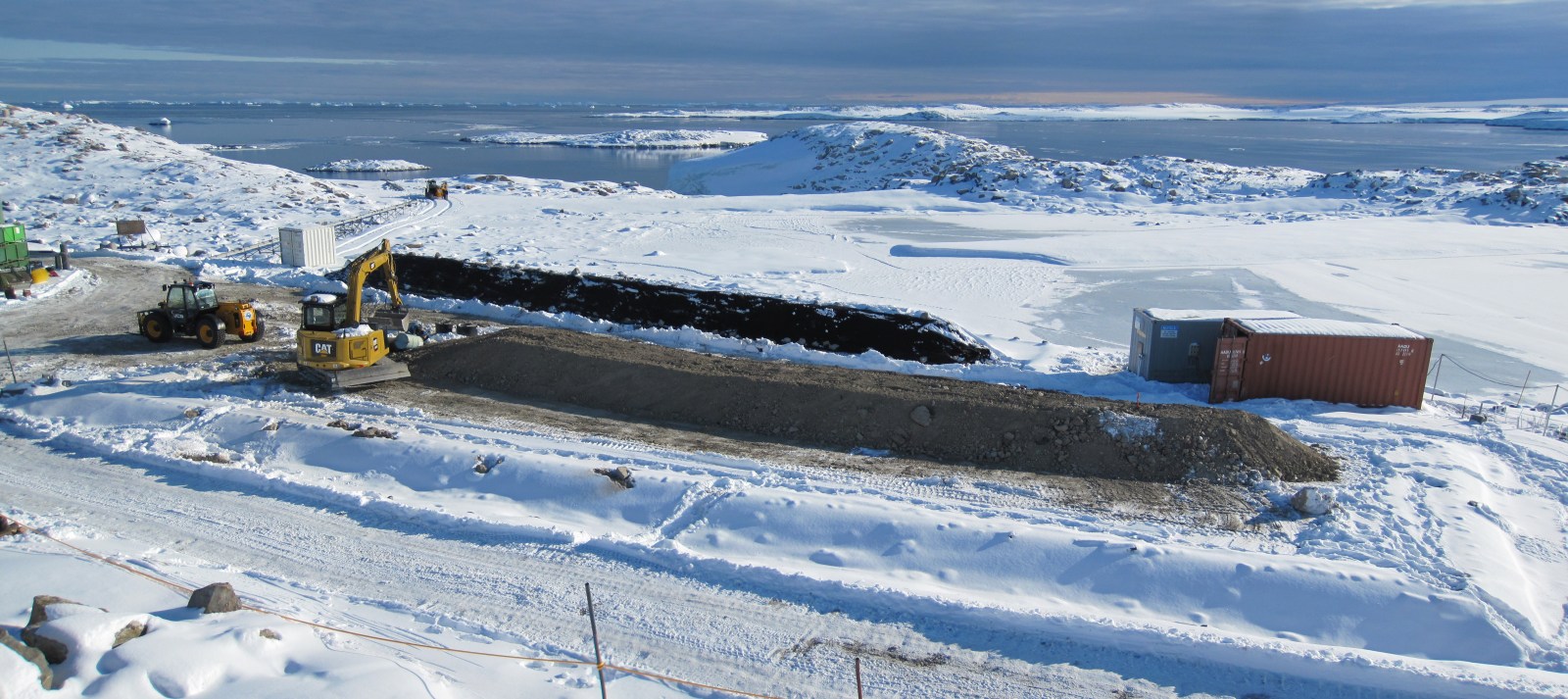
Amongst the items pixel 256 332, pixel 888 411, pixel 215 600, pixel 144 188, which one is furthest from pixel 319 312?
pixel 144 188

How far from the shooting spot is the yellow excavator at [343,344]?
49.4ft

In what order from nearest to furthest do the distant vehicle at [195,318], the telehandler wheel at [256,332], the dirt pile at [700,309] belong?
1. the distant vehicle at [195,318]
2. the telehandler wheel at [256,332]
3. the dirt pile at [700,309]

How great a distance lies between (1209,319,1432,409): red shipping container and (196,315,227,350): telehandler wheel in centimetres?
1766

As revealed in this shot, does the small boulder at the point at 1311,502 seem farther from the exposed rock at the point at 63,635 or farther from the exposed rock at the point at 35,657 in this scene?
the exposed rock at the point at 35,657

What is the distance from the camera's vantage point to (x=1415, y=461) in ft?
41.0

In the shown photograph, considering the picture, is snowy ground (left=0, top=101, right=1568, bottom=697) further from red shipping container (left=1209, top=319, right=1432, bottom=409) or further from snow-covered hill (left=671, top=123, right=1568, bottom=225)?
snow-covered hill (left=671, top=123, right=1568, bottom=225)

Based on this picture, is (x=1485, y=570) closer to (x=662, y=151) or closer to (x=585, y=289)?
(x=585, y=289)

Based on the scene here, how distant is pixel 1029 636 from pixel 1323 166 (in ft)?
267

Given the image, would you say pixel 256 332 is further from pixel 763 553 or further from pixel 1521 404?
pixel 1521 404

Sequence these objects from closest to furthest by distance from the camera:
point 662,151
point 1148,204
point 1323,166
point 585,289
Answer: point 585,289
point 1148,204
point 1323,166
point 662,151

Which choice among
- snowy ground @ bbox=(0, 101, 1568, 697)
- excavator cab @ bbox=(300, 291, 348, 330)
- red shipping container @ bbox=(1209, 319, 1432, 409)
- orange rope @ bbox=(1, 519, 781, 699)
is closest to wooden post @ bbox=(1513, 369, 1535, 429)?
snowy ground @ bbox=(0, 101, 1568, 697)

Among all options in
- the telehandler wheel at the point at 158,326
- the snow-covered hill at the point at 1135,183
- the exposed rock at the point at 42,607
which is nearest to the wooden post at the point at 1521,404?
the exposed rock at the point at 42,607

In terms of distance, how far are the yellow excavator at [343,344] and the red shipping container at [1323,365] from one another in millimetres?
13502

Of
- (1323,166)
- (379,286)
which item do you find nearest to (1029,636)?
(379,286)
